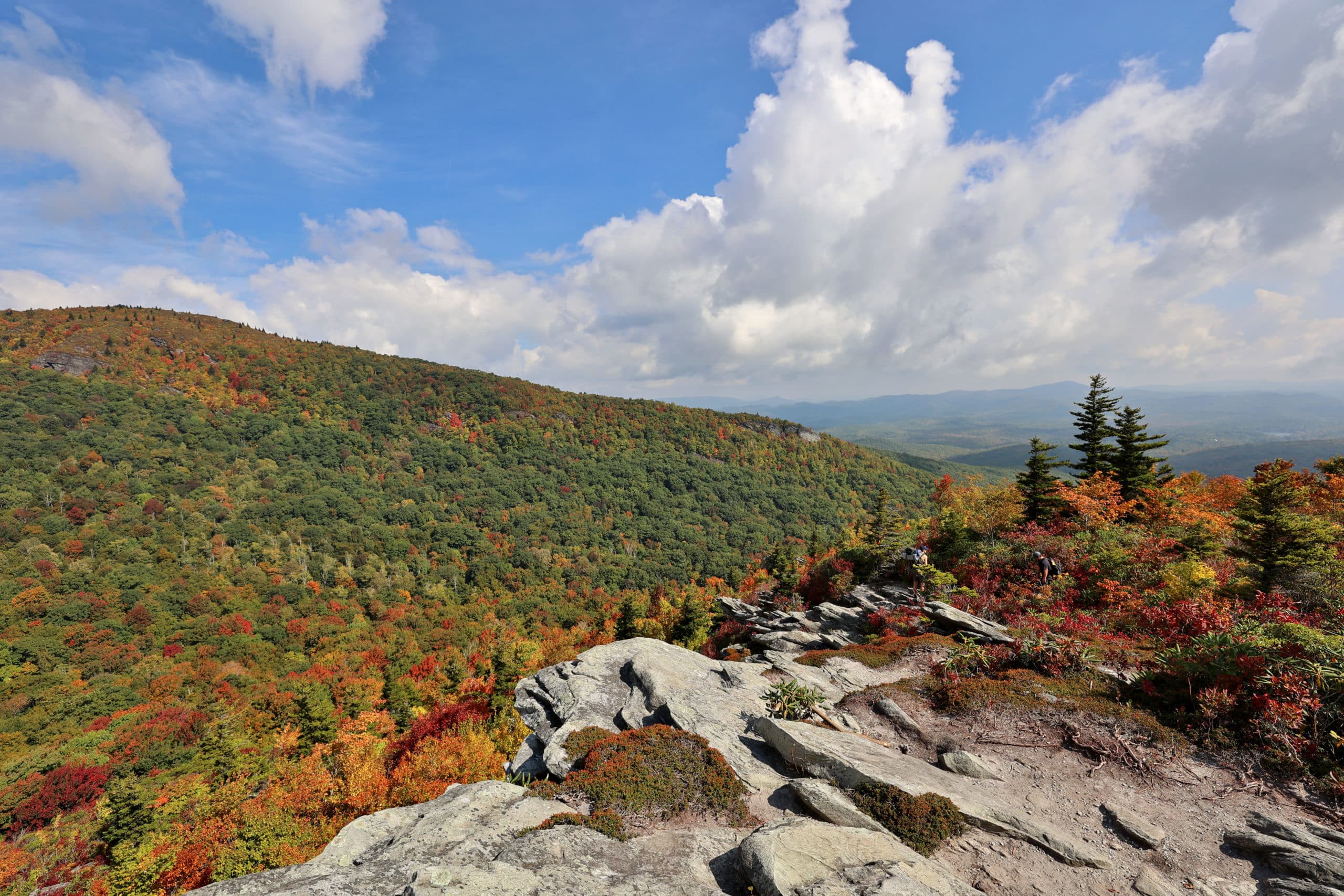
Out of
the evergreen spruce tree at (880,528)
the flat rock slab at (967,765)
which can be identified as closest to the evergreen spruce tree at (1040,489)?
the evergreen spruce tree at (880,528)

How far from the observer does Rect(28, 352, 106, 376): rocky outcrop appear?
130 metres

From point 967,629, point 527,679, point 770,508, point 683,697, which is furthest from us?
point 770,508

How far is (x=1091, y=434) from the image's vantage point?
103ft

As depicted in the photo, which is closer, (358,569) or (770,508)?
(358,569)

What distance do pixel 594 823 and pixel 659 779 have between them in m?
1.90

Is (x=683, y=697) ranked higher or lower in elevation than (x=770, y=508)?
higher

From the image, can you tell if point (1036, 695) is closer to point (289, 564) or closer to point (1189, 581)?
point (1189, 581)

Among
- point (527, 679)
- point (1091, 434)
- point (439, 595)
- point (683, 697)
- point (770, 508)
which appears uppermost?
point (1091, 434)

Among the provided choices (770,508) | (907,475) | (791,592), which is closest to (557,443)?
(770,508)

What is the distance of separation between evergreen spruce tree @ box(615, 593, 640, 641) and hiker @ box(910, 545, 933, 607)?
25031 mm

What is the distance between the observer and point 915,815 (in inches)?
366

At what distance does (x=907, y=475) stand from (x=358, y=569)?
599ft

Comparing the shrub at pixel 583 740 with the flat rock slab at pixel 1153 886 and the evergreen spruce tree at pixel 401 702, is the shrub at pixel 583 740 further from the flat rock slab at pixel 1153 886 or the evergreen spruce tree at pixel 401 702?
the evergreen spruce tree at pixel 401 702

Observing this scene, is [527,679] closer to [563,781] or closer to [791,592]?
[563,781]
